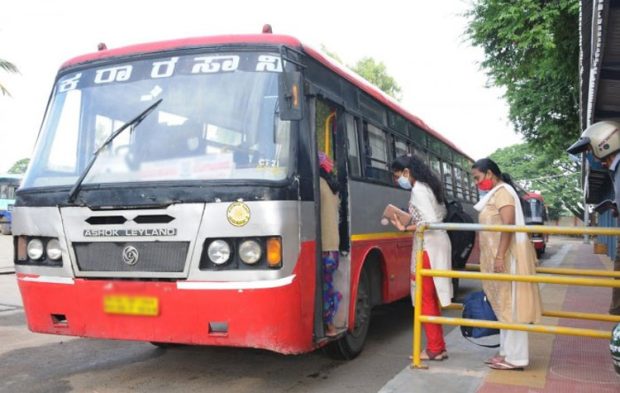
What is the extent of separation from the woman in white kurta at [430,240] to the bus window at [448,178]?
17.0ft

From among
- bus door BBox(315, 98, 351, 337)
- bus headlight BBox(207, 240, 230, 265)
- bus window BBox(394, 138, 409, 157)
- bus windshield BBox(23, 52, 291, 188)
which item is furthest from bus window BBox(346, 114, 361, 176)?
bus headlight BBox(207, 240, 230, 265)

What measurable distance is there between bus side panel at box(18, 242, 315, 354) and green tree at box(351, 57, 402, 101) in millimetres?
33342

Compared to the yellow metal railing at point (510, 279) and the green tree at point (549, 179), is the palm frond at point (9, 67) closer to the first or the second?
the yellow metal railing at point (510, 279)

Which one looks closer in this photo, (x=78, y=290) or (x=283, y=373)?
(x=78, y=290)

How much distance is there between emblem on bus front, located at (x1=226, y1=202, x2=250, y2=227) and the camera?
4250 mm

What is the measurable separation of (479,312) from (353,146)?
2004 millimetres

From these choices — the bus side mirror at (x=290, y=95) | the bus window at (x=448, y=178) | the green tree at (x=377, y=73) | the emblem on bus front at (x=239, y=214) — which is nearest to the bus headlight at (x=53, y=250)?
the emblem on bus front at (x=239, y=214)

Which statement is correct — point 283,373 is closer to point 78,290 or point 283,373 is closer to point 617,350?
point 78,290

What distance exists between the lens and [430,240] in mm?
5305

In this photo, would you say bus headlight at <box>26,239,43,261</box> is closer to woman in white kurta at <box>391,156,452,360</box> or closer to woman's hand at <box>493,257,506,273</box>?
woman in white kurta at <box>391,156,452,360</box>

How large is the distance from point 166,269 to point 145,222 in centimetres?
38

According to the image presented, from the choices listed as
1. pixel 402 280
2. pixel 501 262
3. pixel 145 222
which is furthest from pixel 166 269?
pixel 402 280

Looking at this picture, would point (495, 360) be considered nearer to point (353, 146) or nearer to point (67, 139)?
point (353, 146)

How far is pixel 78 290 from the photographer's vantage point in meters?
4.58
